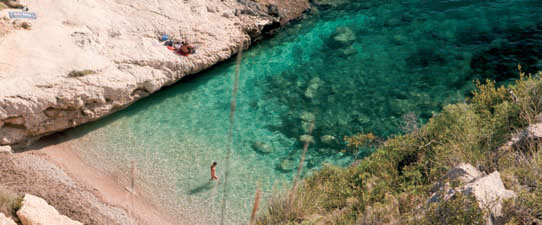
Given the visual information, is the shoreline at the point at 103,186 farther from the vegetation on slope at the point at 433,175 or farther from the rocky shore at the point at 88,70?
the vegetation on slope at the point at 433,175

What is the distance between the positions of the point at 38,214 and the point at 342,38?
13.6 meters

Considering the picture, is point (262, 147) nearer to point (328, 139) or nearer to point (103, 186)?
point (328, 139)

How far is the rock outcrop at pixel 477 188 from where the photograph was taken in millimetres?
7270

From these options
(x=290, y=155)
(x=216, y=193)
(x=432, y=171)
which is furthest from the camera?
(x=290, y=155)

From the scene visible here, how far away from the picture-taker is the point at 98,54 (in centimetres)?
1634

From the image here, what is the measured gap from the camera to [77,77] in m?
15.3

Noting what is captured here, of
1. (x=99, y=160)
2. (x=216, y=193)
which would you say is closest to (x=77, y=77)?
(x=99, y=160)

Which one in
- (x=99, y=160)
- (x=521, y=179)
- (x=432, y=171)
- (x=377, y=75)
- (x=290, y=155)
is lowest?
(x=99, y=160)

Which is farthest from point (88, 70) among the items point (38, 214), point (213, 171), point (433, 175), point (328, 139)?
point (433, 175)

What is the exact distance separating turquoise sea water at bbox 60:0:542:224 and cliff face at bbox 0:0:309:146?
75 centimetres

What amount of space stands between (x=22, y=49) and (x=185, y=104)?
5534 millimetres

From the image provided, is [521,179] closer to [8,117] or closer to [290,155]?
[290,155]

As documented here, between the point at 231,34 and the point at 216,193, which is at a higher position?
the point at 231,34

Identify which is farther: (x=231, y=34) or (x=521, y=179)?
(x=231, y=34)
